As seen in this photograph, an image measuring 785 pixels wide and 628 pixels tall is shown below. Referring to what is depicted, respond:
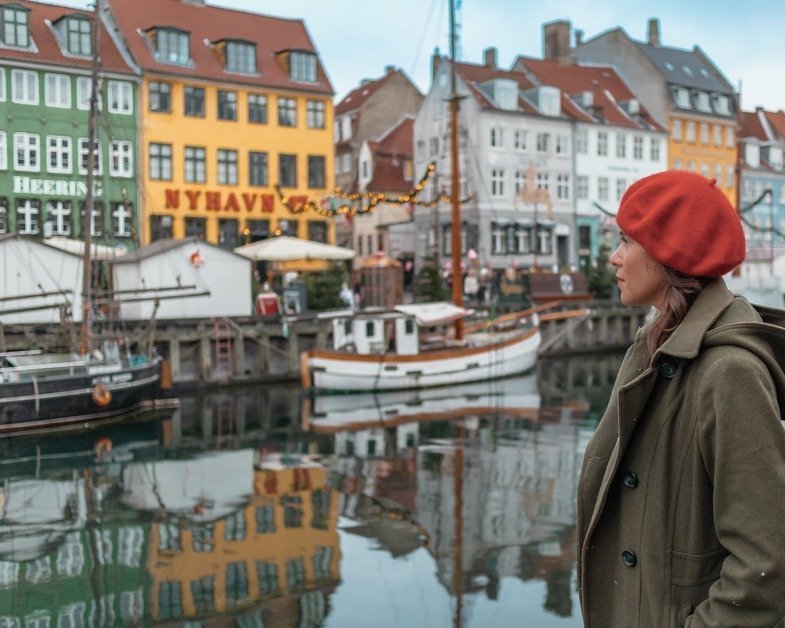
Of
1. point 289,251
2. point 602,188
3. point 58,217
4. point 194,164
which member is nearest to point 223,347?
point 289,251

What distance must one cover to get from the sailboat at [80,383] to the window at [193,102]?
15789 mm

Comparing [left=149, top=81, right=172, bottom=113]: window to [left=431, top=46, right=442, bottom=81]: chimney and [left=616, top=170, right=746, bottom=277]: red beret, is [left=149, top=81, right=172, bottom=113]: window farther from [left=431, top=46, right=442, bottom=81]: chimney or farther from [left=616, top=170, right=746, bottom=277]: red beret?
[left=616, top=170, right=746, bottom=277]: red beret

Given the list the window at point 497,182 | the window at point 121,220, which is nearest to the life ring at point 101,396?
the window at point 121,220

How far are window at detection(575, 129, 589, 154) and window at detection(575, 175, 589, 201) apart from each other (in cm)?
141

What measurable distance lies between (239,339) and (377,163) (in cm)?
2762

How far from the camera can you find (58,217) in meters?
38.9

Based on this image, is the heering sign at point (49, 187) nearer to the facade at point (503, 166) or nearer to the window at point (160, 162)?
the window at point (160, 162)

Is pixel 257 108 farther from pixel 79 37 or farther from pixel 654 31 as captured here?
pixel 654 31

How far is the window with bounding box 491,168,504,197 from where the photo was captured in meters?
51.8

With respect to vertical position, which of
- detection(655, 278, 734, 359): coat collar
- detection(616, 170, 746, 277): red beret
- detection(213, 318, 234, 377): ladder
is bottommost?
detection(213, 318, 234, 377): ladder

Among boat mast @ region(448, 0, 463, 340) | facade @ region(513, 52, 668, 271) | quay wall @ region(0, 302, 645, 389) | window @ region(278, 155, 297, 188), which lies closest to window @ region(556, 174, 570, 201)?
facade @ region(513, 52, 668, 271)

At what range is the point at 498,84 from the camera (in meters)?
52.0

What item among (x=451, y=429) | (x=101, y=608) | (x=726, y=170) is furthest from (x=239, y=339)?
(x=726, y=170)

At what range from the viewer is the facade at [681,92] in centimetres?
6025
